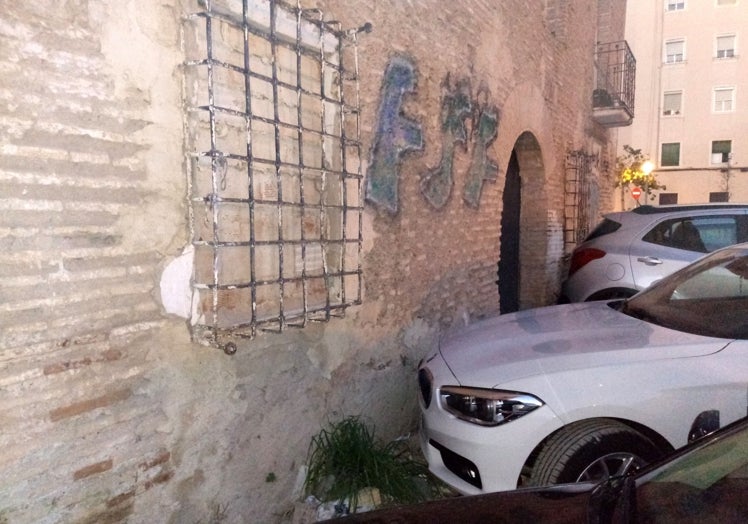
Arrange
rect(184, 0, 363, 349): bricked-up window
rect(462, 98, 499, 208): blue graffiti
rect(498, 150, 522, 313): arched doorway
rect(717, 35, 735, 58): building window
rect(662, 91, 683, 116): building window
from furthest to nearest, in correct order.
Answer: rect(662, 91, 683, 116): building window < rect(717, 35, 735, 58): building window < rect(498, 150, 522, 313): arched doorway < rect(462, 98, 499, 208): blue graffiti < rect(184, 0, 363, 349): bricked-up window

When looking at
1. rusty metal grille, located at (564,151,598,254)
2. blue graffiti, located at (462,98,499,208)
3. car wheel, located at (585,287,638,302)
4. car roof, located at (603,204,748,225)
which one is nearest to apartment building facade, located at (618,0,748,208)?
rusty metal grille, located at (564,151,598,254)

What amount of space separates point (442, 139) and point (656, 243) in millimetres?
2814

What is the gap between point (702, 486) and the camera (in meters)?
1.65

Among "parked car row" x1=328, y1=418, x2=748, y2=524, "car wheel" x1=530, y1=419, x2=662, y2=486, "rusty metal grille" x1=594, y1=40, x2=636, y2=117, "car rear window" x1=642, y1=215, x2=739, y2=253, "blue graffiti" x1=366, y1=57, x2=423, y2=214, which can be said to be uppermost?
"rusty metal grille" x1=594, y1=40, x2=636, y2=117

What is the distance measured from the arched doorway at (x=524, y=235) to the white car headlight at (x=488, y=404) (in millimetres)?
4870

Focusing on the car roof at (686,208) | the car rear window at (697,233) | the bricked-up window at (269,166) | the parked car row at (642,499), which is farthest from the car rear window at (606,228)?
the parked car row at (642,499)

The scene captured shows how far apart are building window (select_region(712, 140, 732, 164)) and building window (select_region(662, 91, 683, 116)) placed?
242 cm

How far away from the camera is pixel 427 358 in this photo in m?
3.67

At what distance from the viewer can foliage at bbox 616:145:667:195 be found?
22812mm

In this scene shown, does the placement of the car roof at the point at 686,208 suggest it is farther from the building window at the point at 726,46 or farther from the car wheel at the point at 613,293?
the building window at the point at 726,46

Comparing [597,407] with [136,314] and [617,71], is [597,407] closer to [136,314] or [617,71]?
[136,314]

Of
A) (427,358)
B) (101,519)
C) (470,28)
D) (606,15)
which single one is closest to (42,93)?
(101,519)

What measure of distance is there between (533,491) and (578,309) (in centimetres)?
224

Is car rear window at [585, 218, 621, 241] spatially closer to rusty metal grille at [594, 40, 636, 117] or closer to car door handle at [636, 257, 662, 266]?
car door handle at [636, 257, 662, 266]
